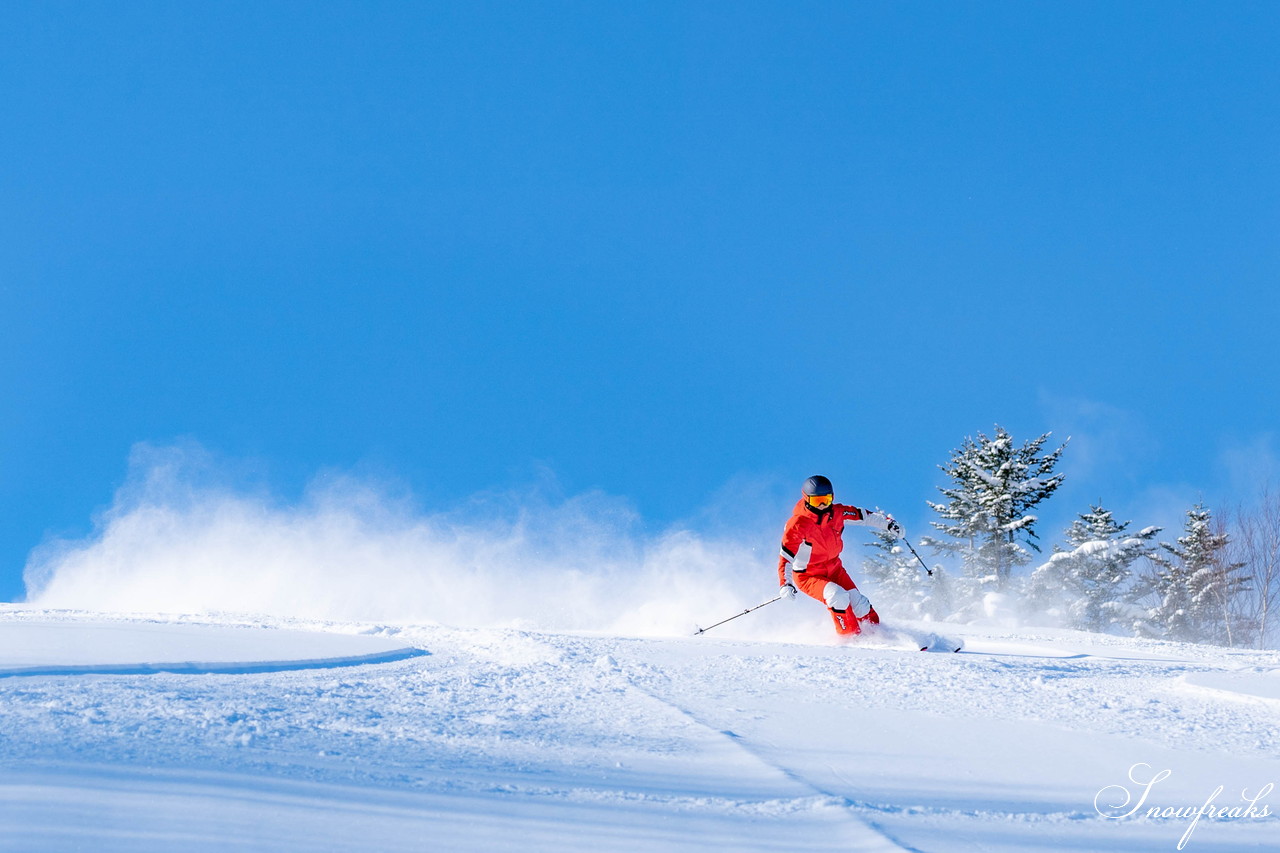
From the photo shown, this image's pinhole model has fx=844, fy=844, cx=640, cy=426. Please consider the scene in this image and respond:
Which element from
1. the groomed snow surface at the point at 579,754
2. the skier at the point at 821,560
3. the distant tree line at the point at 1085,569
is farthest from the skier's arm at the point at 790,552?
the distant tree line at the point at 1085,569

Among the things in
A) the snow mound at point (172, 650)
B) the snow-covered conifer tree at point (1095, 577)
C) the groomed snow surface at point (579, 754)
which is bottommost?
the groomed snow surface at point (579, 754)

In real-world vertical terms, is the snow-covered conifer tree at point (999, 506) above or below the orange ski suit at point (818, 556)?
above

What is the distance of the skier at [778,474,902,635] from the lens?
29.2 feet

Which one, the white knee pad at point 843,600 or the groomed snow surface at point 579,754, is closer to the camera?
the groomed snow surface at point 579,754

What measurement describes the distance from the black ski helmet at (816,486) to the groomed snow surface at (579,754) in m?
3.54

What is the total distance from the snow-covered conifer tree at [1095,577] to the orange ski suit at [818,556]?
98.6ft

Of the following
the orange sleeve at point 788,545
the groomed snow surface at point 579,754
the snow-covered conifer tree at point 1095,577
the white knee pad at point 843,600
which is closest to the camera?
the groomed snow surface at point 579,754

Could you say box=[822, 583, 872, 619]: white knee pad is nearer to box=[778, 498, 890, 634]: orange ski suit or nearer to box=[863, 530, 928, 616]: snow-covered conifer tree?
box=[778, 498, 890, 634]: orange ski suit

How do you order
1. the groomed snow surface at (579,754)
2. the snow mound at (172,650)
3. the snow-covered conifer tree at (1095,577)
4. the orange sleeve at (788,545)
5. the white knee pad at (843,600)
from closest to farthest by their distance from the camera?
the groomed snow surface at (579,754), the snow mound at (172,650), the white knee pad at (843,600), the orange sleeve at (788,545), the snow-covered conifer tree at (1095,577)

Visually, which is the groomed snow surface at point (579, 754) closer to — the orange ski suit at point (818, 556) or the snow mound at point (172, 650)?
the snow mound at point (172, 650)

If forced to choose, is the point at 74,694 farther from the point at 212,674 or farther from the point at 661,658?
the point at 661,658

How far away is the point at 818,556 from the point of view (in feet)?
30.4

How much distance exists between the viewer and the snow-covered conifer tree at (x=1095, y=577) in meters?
35.5

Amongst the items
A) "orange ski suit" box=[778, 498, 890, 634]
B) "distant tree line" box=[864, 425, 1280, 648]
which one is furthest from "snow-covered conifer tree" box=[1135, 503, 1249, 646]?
"orange ski suit" box=[778, 498, 890, 634]
